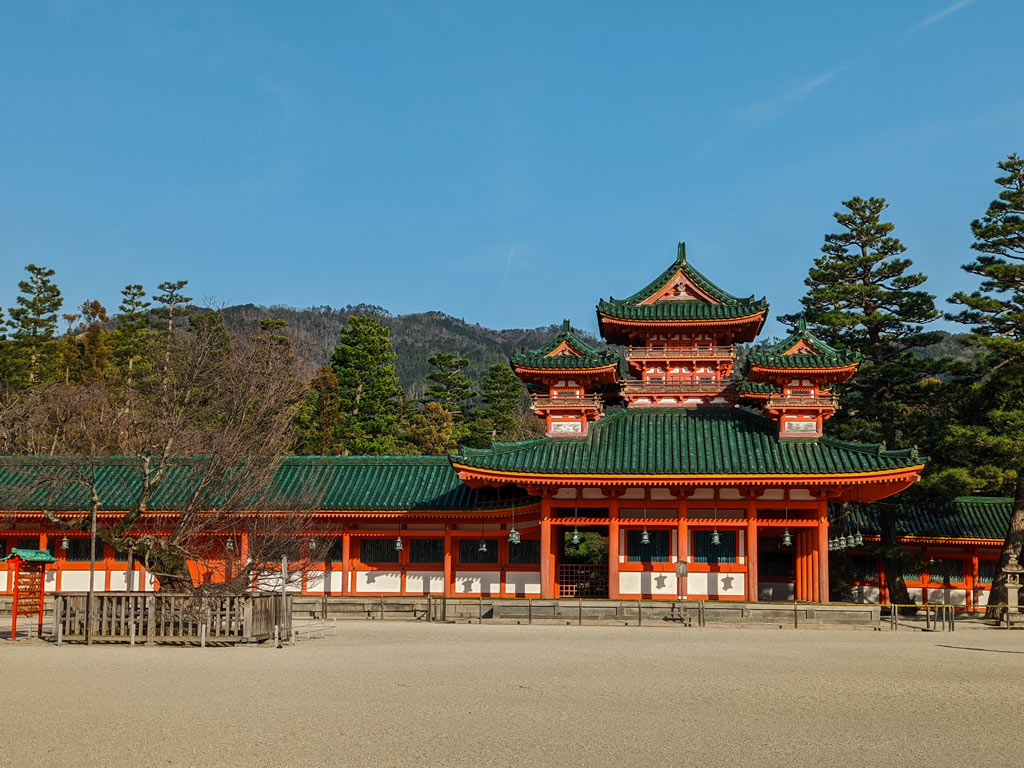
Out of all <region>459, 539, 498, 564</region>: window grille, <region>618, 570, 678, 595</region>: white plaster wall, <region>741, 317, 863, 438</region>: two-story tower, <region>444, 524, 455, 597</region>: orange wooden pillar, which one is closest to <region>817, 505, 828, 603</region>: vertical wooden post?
<region>741, 317, 863, 438</region>: two-story tower

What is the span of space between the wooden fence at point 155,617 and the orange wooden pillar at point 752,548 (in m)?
15.6

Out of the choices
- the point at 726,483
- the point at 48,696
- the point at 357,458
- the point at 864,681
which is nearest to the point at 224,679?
the point at 48,696

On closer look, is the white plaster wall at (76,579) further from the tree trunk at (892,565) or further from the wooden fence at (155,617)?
the tree trunk at (892,565)

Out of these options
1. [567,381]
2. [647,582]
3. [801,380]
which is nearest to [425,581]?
[647,582]

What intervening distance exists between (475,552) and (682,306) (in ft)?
38.8

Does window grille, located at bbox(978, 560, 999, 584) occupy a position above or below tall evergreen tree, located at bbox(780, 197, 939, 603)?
below

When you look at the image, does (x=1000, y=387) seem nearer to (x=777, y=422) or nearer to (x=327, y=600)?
(x=777, y=422)

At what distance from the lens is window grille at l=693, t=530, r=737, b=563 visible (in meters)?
32.9

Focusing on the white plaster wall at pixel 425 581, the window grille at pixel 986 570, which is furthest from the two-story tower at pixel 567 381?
the window grille at pixel 986 570

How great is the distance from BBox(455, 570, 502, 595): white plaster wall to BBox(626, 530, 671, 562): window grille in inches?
204

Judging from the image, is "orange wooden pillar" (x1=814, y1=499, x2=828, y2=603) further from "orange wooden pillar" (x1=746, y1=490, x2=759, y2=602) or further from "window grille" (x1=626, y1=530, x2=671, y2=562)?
"window grille" (x1=626, y1=530, x2=671, y2=562)

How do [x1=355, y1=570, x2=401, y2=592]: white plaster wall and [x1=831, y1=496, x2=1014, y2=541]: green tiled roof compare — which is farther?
[x1=831, y1=496, x2=1014, y2=541]: green tiled roof

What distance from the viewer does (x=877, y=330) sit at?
41938mm

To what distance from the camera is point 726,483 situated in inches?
1235
